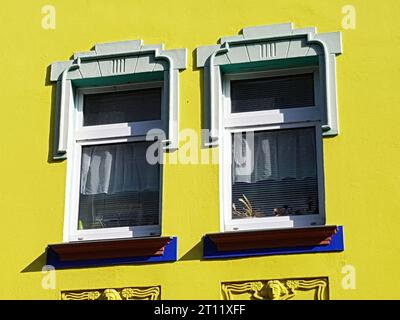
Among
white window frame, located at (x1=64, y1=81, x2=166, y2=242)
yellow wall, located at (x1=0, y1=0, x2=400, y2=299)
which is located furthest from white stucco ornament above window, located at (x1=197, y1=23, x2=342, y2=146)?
white window frame, located at (x1=64, y1=81, x2=166, y2=242)

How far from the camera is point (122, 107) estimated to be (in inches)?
354

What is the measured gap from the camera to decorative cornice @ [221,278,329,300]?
7.69 m

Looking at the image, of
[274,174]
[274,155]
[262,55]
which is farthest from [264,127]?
[262,55]

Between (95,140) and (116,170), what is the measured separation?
34cm

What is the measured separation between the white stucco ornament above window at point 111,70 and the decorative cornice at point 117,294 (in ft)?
4.11

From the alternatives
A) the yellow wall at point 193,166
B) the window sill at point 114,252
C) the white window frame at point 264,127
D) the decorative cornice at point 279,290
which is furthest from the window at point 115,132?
the decorative cornice at point 279,290

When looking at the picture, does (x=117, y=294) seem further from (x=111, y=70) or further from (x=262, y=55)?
(x=262, y=55)

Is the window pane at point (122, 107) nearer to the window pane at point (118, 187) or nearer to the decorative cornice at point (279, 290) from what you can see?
the window pane at point (118, 187)

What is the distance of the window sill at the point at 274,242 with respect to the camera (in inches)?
306

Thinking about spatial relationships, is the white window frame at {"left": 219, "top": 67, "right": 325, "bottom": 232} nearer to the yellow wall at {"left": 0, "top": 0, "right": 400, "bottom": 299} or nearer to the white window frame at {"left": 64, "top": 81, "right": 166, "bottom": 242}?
the yellow wall at {"left": 0, "top": 0, "right": 400, "bottom": 299}

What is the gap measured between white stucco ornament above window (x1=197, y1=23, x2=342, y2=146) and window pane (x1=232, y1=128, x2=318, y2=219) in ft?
1.16

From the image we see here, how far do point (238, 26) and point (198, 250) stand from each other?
6.88 feet
